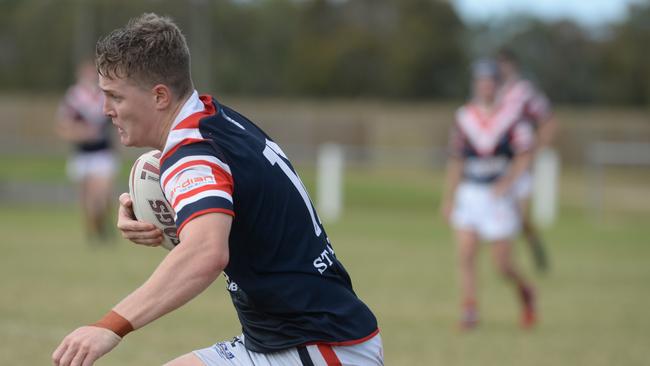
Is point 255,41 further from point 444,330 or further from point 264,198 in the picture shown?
point 264,198

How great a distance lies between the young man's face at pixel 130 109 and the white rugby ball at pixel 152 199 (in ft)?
0.69

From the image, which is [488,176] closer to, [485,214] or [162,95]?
[485,214]

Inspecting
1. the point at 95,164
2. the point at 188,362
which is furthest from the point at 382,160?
the point at 188,362

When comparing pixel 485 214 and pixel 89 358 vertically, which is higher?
pixel 89 358

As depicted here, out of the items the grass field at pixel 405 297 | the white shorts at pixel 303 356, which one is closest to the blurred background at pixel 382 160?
the grass field at pixel 405 297

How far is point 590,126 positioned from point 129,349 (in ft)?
110

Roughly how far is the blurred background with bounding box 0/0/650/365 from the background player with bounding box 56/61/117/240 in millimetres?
749

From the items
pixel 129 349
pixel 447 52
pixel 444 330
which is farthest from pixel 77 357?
pixel 447 52

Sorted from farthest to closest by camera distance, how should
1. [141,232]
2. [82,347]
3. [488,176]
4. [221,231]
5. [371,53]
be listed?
1. [371,53]
2. [488,176]
3. [141,232]
4. [221,231]
5. [82,347]

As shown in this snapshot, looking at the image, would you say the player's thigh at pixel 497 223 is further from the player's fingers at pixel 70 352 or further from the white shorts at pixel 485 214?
the player's fingers at pixel 70 352

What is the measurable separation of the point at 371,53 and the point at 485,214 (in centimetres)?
4231

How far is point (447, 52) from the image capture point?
50375 millimetres

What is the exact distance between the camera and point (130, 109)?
3.80 meters

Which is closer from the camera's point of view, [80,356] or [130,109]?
[80,356]
